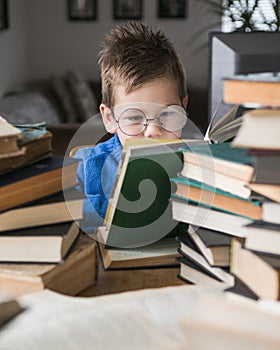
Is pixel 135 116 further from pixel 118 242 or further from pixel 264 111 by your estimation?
pixel 264 111

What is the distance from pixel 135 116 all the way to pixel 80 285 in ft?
1.83

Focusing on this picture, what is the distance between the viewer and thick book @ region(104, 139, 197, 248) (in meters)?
1.05

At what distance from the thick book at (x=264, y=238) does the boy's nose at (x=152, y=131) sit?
60 cm

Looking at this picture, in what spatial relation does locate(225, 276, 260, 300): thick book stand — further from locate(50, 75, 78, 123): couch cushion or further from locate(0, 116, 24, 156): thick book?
locate(50, 75, 78, 123): couch cushion

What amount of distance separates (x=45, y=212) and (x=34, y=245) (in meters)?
0.06

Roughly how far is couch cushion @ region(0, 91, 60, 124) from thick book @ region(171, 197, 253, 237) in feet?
12.5

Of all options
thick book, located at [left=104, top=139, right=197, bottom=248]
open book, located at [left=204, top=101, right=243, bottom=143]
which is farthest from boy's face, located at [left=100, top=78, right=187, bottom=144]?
thick book, located at [left=104, top=139, right=197, bottom=248]

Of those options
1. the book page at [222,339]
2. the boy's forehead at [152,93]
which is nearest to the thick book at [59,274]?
the book page at [222,339]

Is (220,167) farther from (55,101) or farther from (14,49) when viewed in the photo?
(14,49)

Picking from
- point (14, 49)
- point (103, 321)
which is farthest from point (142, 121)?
point (14, 49)

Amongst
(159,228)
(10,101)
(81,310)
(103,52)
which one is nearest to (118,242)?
(159,228)

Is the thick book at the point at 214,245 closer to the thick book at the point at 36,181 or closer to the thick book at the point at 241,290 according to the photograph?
the thick book at the point at 241,290

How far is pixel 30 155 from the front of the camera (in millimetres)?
1054

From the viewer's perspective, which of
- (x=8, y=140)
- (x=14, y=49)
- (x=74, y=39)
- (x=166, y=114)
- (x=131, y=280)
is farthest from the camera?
(x=74, y=39)
